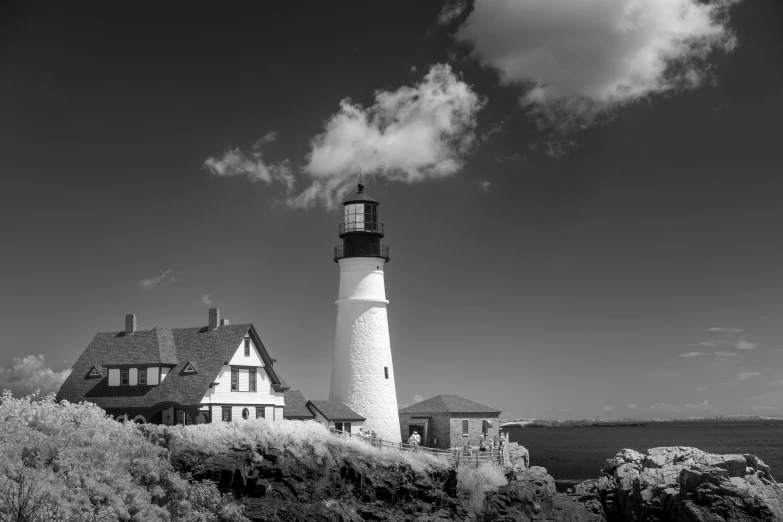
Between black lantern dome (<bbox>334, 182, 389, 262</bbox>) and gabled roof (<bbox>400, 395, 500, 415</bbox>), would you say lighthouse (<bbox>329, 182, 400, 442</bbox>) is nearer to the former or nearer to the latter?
black lantern dome (<bbox>334, 182, 389, 262</bbox>)

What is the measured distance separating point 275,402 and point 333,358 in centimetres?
639

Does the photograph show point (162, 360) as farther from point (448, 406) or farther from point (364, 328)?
point (448, 406)

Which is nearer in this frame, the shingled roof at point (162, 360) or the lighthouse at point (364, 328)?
the shingled roof at point (162, 360)

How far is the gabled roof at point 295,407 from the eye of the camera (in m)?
46.4

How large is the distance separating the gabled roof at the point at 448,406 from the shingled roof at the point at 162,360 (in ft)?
38.3

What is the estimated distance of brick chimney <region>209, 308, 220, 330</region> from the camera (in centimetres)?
4588

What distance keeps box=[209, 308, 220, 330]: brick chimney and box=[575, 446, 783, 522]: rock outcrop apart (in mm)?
22455

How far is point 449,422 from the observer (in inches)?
2051

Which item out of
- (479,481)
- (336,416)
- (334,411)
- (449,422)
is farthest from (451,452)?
(334,411)

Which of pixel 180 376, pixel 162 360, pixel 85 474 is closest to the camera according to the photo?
pixel 85 474

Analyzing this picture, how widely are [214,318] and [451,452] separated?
15713 mm

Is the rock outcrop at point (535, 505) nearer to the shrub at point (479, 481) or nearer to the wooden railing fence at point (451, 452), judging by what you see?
the shrub at point (479, 481)

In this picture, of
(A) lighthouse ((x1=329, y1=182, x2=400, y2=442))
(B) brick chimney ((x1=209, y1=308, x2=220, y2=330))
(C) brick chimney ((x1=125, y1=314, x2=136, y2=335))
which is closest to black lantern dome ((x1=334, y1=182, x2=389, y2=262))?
(A) lighthouse ((x1=329, y1=182, x2=400, y2=442))

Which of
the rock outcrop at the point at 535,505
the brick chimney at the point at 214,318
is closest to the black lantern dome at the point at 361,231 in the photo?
the brick chimney at the point at 214,318
